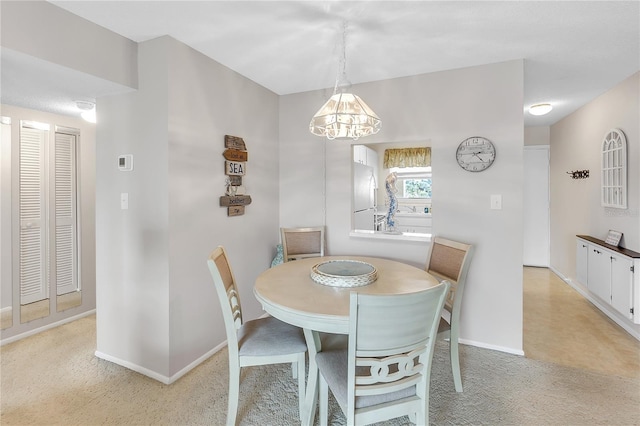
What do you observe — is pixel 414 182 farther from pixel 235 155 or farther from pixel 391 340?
pixel 391 340

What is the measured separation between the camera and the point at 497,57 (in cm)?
245

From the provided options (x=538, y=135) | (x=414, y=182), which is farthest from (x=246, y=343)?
(x=538, y=135)

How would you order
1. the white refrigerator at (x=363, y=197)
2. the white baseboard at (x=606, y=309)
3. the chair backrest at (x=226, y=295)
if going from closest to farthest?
1. the chair backrest at (x=226, y=295)
2. the white baseboard at (x=606, y=309)
3. the white refrigerator at (x=363, y=197)

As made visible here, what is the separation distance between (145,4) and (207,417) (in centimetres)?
233

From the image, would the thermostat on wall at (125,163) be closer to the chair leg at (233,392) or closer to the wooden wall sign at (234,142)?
the wooden wall sign at (234,142)

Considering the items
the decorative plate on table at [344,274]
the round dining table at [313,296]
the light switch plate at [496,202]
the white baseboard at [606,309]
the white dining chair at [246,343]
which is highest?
the light switch plate at [496,202]

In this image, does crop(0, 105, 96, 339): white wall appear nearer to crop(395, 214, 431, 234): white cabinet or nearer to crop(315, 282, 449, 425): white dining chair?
crop(315, 282, 449, 425): white dining chair

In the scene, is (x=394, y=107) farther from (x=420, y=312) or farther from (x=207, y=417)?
(x=207, y=417)

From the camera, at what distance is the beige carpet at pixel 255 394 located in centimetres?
180

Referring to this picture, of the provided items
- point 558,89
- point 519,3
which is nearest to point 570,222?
point 558,89

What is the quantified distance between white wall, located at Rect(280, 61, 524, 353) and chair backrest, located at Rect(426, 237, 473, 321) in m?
0.42

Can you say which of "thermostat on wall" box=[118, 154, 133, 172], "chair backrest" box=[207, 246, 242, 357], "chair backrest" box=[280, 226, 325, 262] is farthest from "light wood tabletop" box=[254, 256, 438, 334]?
"thermostat on wall" box=[118, 154, 133, 172]

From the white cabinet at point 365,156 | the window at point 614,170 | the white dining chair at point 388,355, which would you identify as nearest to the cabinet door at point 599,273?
the window at point 614,170

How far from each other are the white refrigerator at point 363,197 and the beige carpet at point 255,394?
171cm
